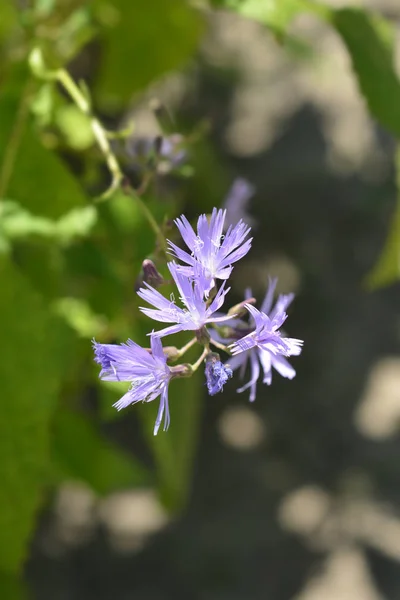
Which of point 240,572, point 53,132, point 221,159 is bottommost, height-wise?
point 240,572

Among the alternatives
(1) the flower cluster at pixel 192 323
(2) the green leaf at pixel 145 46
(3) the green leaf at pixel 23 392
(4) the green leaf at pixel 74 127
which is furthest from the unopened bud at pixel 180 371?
(2) the green leaf at pixel 145 46

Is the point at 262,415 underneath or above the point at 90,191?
underneath

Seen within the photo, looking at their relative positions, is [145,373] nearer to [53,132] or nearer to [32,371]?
[32,371]

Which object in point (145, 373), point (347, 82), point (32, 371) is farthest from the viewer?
point (347, 82)

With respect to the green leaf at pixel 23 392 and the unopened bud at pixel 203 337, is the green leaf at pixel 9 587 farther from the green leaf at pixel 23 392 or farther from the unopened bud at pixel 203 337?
the unopened bud at pixel 203 337

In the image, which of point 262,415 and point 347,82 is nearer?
point 262,415

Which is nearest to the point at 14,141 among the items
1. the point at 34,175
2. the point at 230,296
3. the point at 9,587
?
the point at 34,175

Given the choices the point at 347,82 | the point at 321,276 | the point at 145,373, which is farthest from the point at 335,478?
the point at 145,373

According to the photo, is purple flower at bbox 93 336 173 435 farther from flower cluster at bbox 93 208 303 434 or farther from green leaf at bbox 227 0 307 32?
green leaf at bbox 227 0 307 32
